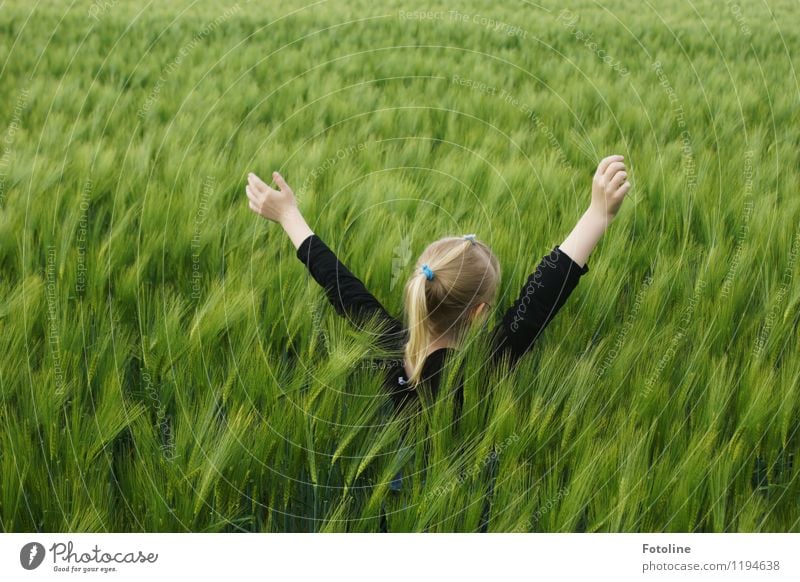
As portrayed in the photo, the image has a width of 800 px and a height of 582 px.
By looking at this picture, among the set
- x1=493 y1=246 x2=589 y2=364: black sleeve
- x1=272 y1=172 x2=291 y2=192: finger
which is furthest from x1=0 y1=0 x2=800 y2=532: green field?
x1=272 y1=172 x2=291 y2=192: finger

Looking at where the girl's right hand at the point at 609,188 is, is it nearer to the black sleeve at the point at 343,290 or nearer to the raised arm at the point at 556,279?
the raised arm at the point at 556,279

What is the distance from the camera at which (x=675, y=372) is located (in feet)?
3.28

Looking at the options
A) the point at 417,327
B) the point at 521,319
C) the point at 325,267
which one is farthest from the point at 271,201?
the point at 521,319

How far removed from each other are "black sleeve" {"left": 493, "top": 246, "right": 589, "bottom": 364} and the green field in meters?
0.03

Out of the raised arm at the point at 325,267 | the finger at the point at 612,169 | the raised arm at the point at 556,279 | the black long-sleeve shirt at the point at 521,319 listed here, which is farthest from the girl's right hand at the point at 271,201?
the finger at the point at 612,169

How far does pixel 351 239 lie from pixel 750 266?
2.49 feet

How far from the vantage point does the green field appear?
86cm

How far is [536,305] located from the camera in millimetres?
1009

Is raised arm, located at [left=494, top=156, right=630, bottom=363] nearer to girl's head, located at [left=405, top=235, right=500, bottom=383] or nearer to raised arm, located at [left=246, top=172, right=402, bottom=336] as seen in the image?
girl's head, located at [left=405, top=235, right=500, bottom=383]

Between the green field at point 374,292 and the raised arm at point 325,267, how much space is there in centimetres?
5

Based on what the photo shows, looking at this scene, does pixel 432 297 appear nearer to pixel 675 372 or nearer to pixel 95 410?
pixel 675 372
